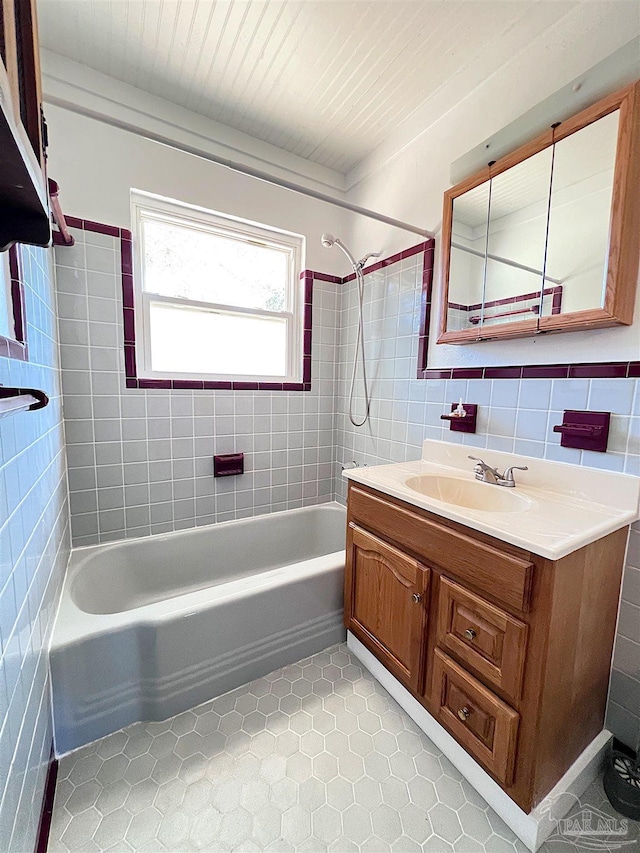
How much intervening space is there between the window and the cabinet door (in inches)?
49.0

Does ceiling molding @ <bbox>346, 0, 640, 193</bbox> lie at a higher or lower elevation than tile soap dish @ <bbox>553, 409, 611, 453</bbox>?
higher

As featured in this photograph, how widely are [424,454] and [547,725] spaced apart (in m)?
1.06

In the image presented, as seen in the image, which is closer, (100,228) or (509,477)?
(509,477)

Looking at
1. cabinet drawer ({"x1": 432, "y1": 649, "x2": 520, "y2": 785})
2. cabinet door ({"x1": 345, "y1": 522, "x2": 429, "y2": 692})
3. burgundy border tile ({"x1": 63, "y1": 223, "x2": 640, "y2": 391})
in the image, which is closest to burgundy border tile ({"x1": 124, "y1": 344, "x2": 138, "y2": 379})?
burgundy border tile ({"x1": 63, "y1": 223, "x2": 640, "y2": 391})

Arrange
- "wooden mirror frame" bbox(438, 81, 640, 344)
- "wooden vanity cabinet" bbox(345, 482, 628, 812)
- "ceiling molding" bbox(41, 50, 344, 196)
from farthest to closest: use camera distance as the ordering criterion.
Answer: "ceiling molding" bbox(41, 50, 344, 196) < "wooden mirror frame" bbox(438, 81, 640, 344) < "wooden vanity cabinet" bbox(345, 482, 628, 812)

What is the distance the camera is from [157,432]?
1.82m

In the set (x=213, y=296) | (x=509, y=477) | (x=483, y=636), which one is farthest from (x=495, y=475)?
(x=213, y=296)

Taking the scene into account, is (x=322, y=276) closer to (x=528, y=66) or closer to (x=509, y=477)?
(x=528, y=66)

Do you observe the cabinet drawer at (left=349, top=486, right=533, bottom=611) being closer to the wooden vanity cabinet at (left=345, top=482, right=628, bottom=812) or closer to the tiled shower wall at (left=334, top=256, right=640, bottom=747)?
the wooden vanity cabinet at (left=345, top=482, right=628, bottom=812)

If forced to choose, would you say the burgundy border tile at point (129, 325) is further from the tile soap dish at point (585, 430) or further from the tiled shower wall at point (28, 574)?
the tile soap dish at point (585, 430)

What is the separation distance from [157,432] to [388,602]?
1.40 meters

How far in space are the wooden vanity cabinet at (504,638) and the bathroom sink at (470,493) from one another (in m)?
0.25

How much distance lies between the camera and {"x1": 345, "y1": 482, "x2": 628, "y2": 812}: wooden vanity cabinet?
0.85 m

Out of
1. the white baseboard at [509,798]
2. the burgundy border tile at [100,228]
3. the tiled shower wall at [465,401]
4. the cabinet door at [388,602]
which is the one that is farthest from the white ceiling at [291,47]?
the white baseboard at [509,798]
